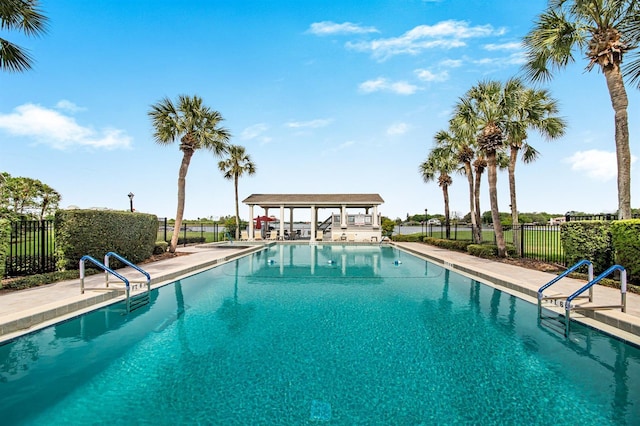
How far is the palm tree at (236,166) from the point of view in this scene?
27.4 metres

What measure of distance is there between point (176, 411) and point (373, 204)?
23982 millimetres

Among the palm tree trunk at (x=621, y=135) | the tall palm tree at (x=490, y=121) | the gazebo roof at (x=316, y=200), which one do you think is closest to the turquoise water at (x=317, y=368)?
the palm tree trunk at (x=621, y=135)

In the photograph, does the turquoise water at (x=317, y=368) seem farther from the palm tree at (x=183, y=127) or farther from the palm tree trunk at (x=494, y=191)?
the palm tree at (x=183, y=127)

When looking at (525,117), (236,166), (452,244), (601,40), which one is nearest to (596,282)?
(601,40)

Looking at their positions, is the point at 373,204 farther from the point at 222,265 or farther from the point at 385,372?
the point at 385,372

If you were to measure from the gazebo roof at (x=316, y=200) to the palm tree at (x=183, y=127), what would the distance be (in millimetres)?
11937

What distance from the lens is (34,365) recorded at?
148 inches

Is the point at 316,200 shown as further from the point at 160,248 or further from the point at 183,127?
the point at 160,248

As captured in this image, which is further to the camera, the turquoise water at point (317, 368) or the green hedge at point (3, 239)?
the green hedge at point (3, 239)

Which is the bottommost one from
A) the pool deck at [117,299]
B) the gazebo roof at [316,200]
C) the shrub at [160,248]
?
the pool deck at [117,299]

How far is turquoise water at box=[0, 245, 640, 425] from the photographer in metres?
2.88

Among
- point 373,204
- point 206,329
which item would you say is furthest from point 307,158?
point 206,329

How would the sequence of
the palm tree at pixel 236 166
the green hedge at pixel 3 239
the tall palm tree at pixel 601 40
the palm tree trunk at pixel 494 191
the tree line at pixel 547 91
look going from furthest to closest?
the palm tree at pixel 236 166 < the palm tree trunk at pixel 494 191 < the tree line at pixel 547 91 < the tall palm tree at pixel 601 40 < the green hedge at pixel 3 239

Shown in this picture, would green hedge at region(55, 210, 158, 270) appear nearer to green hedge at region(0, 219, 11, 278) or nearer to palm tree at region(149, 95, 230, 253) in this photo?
green hedge at region(0, 219, 11, 278)
